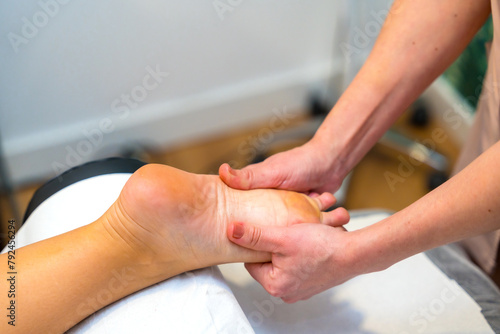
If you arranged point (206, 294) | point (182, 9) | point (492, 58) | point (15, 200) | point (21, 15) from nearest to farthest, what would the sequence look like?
point (206, 294) → point (492, 58) → point (21, 15) → point (182, 9) → point (15, 200)

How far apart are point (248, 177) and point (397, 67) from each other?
341 millimetres

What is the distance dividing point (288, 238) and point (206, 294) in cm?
16

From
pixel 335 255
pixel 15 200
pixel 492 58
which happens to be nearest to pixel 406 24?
pixel 492 58

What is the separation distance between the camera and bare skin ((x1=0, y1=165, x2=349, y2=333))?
2.29ft

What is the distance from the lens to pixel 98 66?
5.78 feet

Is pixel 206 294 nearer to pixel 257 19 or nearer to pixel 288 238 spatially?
pixel 288 238

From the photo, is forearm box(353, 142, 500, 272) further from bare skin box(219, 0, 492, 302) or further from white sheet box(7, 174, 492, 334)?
white sheet box(7, 174, 492, 334)

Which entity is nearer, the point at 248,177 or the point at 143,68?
Result: the point at 248,177

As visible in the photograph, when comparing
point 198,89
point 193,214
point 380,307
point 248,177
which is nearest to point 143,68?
point 198,89

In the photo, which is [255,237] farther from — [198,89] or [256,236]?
[198,89]

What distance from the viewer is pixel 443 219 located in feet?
2.28

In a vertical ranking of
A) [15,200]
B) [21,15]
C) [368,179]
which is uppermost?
[21,15]

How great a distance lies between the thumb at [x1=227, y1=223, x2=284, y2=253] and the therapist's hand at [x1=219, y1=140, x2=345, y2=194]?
106mm

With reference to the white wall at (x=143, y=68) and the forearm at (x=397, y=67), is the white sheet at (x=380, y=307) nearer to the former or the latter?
the forearm at (x=397, y=67)
